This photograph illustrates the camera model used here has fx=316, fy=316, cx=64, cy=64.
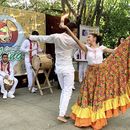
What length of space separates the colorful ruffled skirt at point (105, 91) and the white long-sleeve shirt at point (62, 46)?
439 millimetres

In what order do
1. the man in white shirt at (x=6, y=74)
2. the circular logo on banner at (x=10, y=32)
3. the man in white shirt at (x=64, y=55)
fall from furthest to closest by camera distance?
the circular logo on banner at (x=10, y=32), the man in white shirt at (x=6, y=74), the man in white shirt at (x=64, y=55)

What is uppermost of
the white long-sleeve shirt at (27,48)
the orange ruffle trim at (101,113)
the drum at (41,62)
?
the white long-sleeve shirt at (27,48)

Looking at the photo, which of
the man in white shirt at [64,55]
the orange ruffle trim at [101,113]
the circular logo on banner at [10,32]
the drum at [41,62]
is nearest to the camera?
the orange ruffle trim at [101,113]

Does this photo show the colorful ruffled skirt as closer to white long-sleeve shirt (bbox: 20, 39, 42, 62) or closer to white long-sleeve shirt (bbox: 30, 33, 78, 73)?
white long-sleeve shirt (bbox: 30, 33, 78, 73)

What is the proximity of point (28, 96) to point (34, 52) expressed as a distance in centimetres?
135

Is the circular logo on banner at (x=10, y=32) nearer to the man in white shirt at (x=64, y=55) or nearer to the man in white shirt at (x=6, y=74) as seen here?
the man in white shirt at (x=6, y=74)

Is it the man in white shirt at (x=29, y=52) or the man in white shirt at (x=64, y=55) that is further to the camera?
the man in white shirt at (x=29, y=52)

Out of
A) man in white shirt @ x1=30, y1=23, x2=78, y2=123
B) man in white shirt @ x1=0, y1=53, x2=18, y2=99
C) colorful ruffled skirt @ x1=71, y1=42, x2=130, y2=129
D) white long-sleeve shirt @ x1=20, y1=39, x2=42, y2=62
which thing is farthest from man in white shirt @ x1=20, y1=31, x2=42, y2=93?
colorful ruffled skirt @ x1=71, y1=42, x2=130, y2=129

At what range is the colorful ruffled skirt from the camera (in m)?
5.57

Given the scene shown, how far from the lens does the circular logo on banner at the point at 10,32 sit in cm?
870

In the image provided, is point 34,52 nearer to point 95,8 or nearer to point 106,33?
point 95,8

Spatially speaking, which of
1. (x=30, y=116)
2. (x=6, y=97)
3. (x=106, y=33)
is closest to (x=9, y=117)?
(x=30, y=116)

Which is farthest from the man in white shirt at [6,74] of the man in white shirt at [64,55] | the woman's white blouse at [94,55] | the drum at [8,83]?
the woman's white blouse at [94,55]

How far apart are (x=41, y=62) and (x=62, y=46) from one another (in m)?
2.73
